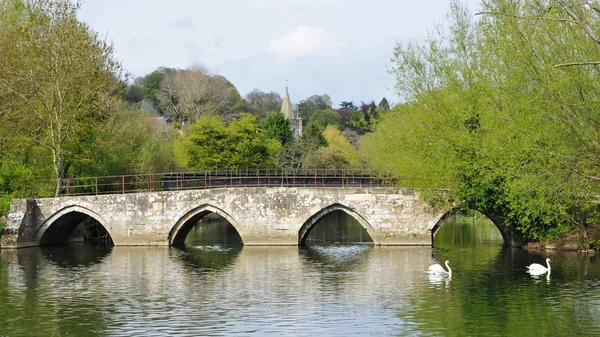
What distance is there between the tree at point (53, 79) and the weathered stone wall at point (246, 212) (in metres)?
2.00

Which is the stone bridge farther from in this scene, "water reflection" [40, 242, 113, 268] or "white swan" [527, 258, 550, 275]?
"white swan" [527, 258, 550, 275]

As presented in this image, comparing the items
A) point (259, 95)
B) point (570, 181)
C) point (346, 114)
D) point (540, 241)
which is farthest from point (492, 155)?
point (346, 114)

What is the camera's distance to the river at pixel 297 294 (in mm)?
19516

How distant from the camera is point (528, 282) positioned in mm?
26422

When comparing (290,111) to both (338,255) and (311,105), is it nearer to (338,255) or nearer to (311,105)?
(311,105)

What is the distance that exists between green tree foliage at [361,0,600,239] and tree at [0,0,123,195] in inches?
558

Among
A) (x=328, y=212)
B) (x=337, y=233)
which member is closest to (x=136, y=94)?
(x=337, y=233)

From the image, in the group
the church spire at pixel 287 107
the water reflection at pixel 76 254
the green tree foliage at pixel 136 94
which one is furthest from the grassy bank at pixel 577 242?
the green tree foliage at pixel 136 94

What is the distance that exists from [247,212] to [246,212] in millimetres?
44

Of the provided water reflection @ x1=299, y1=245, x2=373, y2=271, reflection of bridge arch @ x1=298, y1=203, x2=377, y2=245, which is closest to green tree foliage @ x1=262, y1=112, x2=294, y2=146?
water reflection @ x1=299, y1=245, x2=373, y2=271

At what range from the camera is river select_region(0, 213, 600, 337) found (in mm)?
19516

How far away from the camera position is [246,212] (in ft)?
126

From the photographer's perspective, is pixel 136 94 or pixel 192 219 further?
pixel 136 94

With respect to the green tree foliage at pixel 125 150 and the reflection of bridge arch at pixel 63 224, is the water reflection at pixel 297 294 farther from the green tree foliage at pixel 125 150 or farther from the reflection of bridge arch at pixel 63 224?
the green tree foliage at pixel 125 150
